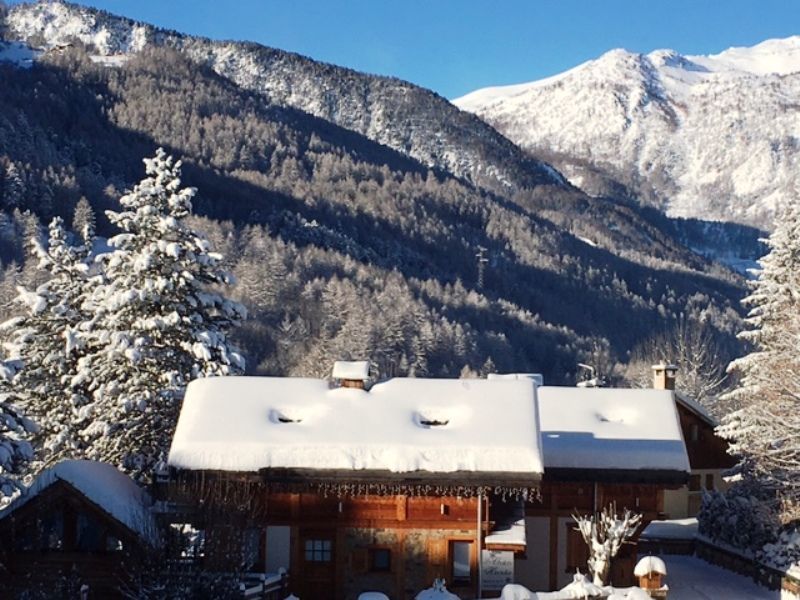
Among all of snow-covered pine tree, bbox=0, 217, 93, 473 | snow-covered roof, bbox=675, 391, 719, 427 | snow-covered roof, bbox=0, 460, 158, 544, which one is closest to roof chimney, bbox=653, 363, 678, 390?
snow-covered roof, bbox=675, 391, 719, 427

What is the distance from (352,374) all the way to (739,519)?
1305 cm

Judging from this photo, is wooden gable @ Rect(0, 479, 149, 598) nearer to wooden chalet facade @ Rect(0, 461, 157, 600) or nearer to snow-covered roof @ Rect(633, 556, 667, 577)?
wooden chalet facade @ Rect(0, 461, 157, 600)

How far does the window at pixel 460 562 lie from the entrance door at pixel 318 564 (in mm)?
2641

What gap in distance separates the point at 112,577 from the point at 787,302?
23.0m

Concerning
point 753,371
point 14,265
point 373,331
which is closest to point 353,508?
point 753,371

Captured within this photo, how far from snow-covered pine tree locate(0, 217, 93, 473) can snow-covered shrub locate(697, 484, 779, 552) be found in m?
18.8

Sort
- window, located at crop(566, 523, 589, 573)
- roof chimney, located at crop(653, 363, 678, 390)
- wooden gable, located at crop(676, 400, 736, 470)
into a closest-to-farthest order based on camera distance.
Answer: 1. window, located at crop(566, 523, 589, 573)
2. roof chimney, located at crop(653, 363, 678, 390)
3. wooden gable, located at crop(676, 400, 736, 470)

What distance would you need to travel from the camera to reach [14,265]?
12150 cm

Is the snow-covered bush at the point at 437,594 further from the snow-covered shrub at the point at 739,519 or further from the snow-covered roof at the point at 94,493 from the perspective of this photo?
the snow-covered shrub at the point at 739,519

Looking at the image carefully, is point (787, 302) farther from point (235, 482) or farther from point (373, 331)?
point (373, 331)

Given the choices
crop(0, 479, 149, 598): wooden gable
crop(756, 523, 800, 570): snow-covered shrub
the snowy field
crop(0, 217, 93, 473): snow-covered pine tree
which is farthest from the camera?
crop(0, 217, 93, 473): snow-covered pine tree

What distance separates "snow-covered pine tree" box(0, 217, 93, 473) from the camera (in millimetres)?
27312

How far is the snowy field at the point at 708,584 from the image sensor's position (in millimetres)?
25516

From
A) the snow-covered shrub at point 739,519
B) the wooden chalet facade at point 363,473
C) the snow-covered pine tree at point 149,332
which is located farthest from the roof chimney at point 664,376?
the snow-covered pine tree at point 149,332
